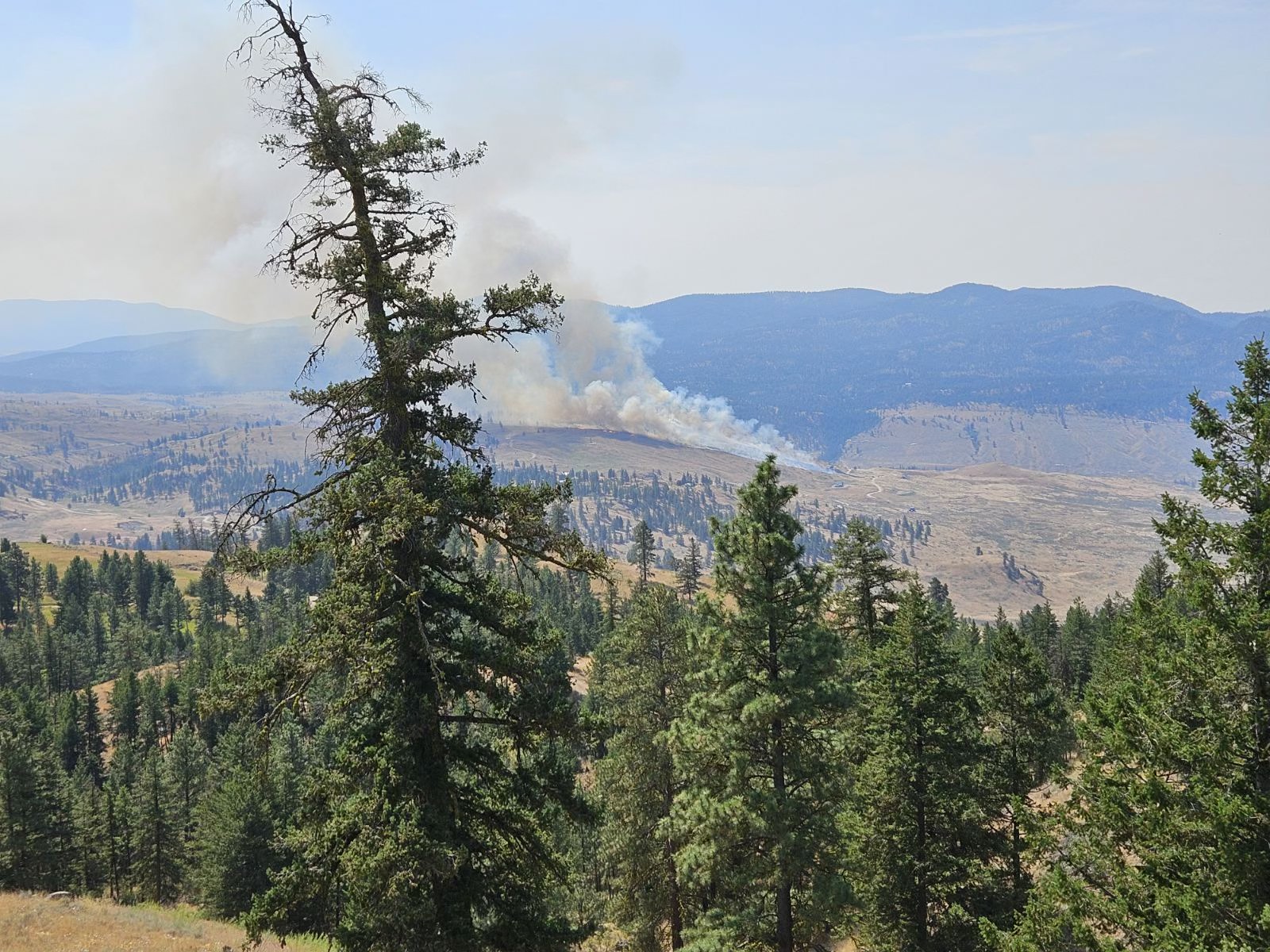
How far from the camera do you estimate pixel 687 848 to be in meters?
20.2

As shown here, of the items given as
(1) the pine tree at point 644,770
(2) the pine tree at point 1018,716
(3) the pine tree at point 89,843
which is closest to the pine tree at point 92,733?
(3) the pine tree at point 89,843

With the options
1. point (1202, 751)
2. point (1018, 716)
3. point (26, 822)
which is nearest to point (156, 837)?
point (26, 822)

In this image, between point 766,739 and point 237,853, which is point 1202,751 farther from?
point 237,853

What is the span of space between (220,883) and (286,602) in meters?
98.3

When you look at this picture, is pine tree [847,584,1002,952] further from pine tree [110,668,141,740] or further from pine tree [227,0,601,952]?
pine tree [110,668,141,740]

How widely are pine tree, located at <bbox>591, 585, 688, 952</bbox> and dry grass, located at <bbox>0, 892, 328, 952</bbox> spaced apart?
30.9ft

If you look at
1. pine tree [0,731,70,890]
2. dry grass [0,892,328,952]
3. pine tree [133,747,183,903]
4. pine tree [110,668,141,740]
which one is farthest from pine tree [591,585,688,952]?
pine tree [110,668,141,740]

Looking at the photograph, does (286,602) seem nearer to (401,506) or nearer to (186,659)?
(186,659)

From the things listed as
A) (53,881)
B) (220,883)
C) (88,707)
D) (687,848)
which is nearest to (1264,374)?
(687,848)

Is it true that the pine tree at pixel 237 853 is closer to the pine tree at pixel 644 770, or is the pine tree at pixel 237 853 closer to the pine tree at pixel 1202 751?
the pine tree at pixel 644 770

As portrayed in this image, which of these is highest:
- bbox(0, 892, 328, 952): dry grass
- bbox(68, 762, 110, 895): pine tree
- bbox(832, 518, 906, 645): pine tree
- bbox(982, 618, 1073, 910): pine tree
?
bbox(832, 518, 906, 645): pine tree

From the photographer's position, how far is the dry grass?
1872cm

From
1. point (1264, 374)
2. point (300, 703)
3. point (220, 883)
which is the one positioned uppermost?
point (1264, 374)

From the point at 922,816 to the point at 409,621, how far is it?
55.8 feet
